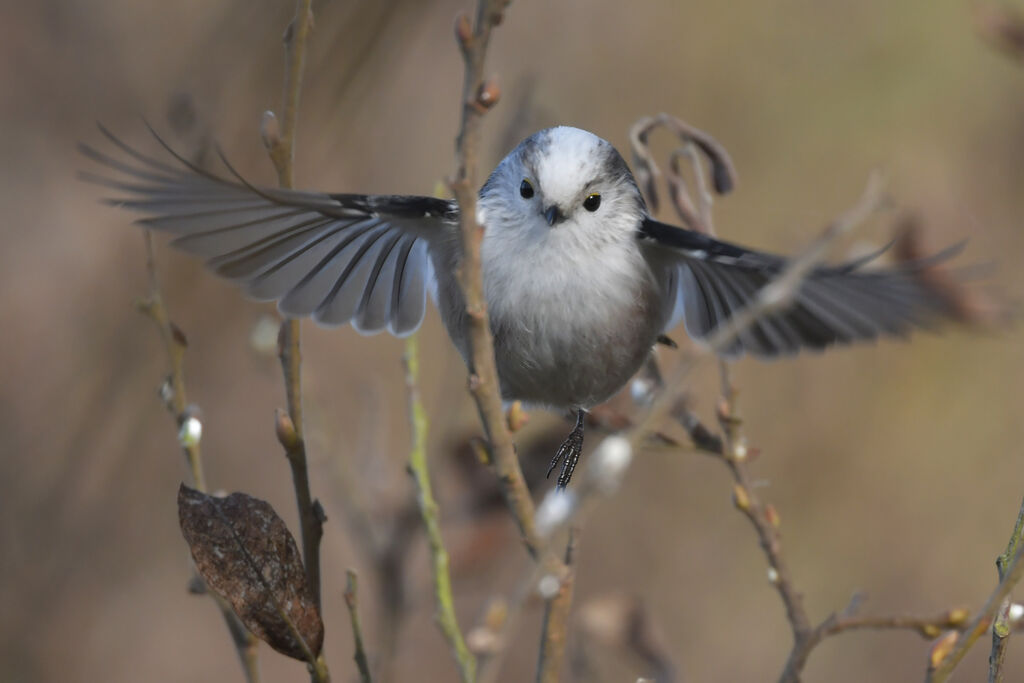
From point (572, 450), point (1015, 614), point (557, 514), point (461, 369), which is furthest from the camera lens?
point (461, 369)

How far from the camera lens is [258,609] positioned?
940 millimetres

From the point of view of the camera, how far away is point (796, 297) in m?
1.24

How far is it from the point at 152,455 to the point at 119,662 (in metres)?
0.48

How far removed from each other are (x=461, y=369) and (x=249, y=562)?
78 centimetres

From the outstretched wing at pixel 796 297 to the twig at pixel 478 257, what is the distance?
38cm

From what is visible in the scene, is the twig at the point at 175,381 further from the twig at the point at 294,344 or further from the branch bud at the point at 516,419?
the branch bud at the point at 516,419

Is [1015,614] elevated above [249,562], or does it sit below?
below

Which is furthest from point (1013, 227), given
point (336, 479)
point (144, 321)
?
point (144, 321)

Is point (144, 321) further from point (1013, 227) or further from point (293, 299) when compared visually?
point (1013, 227)

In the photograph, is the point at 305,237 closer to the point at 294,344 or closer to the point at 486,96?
the point at 294,344

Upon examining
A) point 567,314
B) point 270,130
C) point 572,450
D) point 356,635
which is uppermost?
point 270,130

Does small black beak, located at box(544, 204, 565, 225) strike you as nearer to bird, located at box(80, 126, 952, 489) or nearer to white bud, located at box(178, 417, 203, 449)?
bird, located at box(80, 126, 952, 489)

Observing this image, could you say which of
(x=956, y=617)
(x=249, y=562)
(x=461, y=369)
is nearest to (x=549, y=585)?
(x=249, y=562)

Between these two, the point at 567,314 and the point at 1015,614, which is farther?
the point at 567,314
